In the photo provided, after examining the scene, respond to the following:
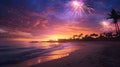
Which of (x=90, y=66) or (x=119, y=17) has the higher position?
(x=119, y=17)

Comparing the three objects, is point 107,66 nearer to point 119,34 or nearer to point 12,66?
point 12,66

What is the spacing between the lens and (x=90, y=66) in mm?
9789

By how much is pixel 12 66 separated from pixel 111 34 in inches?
3185

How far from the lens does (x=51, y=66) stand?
36.5 feet

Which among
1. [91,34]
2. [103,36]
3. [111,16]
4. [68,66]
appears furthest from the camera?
[91,34]

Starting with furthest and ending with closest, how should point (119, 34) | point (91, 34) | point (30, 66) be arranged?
point (91, 34)
point (119, 34)
point (30, 66)

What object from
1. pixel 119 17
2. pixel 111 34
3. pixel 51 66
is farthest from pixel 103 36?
pixel 51 66

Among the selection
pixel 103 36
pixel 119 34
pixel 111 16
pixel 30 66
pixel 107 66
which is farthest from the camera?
pixel 103 36

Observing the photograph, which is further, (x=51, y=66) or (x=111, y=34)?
(x=111, y=34)

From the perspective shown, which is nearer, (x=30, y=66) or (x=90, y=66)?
(x=90, y=66)

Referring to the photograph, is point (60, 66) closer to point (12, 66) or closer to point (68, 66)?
point (68, 66)

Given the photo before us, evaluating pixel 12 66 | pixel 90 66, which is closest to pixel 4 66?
pixel 12 66

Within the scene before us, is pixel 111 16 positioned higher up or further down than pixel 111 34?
higher up

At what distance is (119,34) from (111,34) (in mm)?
16443
